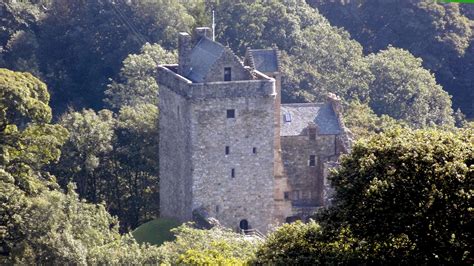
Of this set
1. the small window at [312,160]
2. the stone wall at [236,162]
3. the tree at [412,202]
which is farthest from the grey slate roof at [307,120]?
the tree at [412,202]

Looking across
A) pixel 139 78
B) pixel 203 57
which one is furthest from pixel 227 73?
pixel 139 78

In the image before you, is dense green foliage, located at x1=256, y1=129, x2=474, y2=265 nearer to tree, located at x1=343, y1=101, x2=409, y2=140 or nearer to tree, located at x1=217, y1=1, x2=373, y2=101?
tree, located at x1=343, y1=101, x2=409, y2=140

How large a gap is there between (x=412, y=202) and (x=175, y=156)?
2332cm

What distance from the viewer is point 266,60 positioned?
54.1 m

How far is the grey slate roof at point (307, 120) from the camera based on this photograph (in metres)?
53.2

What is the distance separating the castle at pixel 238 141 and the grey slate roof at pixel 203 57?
0.05 meters

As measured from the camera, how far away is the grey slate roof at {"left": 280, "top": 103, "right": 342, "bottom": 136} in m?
53.2

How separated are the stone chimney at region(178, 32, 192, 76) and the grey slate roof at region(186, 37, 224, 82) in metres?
0.22

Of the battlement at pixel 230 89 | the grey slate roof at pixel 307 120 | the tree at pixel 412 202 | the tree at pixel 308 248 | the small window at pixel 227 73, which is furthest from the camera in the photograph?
the grey slate roof at pixel 307 120

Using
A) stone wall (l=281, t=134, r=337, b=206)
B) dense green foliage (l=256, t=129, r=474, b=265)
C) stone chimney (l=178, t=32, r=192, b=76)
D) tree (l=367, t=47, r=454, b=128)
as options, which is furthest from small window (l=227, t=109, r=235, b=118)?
tree (l=367, t=47, r=454, b=128)

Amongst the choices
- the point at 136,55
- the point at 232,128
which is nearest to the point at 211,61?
the point at 232,128

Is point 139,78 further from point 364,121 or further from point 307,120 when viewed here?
point 307,120

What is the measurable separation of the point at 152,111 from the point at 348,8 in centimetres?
2588

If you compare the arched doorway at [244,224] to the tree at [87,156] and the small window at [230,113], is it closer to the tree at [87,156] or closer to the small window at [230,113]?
the small window at [230,113]
